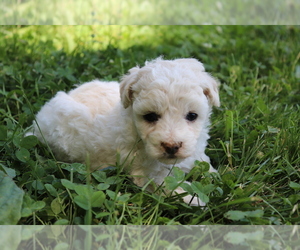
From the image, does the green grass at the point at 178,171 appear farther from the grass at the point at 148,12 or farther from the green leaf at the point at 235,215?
the grass at the point at 148,12

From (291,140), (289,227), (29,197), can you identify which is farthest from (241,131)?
(29,197)

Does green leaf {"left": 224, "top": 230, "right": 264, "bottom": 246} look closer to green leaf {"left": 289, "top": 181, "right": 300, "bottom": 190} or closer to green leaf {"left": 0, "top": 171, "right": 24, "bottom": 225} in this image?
green leaf {"left": 289, "top": 181, "right": 300, "bottom": 190}

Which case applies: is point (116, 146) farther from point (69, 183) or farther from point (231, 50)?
point (231, 50)

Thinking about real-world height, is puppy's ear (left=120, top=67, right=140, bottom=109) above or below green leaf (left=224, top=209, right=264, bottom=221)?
above

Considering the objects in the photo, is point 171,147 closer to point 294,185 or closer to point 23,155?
point 294,185

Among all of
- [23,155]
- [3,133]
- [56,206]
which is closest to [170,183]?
[56,206]

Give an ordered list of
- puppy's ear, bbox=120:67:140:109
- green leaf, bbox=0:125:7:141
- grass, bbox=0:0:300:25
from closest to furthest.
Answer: puppy's ear, bbox=120:67:140:109 → green leaf, bbox=0:125:7:141 → grass, bbox=0:0:300:25

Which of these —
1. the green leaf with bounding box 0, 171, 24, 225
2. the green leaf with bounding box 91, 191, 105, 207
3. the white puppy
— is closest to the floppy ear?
the white puppy

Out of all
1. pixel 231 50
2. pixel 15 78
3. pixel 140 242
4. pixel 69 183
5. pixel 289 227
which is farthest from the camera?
pixel 231 50
